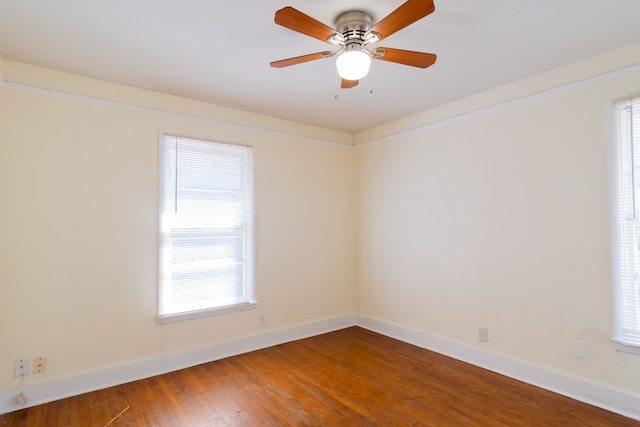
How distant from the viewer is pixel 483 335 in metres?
3.25

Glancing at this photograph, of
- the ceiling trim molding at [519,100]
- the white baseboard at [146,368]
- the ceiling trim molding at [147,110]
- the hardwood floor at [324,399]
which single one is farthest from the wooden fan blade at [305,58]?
the white baseboard at [146,368]

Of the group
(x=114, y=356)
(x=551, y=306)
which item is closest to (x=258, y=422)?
(x=114, y=356)

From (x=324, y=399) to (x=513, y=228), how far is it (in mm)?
2205

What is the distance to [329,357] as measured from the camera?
3.50 m

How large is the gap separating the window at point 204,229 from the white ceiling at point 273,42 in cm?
64

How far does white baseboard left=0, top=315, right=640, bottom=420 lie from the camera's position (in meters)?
2.50

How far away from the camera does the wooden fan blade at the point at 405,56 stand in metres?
2.03

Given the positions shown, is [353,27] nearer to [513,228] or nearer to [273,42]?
[273,42]

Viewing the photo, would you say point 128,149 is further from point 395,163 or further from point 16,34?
point 395,163

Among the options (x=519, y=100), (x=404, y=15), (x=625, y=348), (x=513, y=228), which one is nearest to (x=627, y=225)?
(x=513, y=228)

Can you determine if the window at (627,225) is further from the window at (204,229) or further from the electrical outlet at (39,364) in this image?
the electrical outlet at (39,364)

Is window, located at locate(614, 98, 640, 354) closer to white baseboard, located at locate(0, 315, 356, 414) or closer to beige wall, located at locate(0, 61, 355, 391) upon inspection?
white baseboard, located at locate(0, 315, 356, 414)

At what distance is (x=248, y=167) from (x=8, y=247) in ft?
6.97

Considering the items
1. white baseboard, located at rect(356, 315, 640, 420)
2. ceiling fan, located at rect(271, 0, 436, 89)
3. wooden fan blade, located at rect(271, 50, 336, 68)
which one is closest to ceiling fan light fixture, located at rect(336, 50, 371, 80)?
ceiling fan, located at rect(271, 0, 436, 89)
